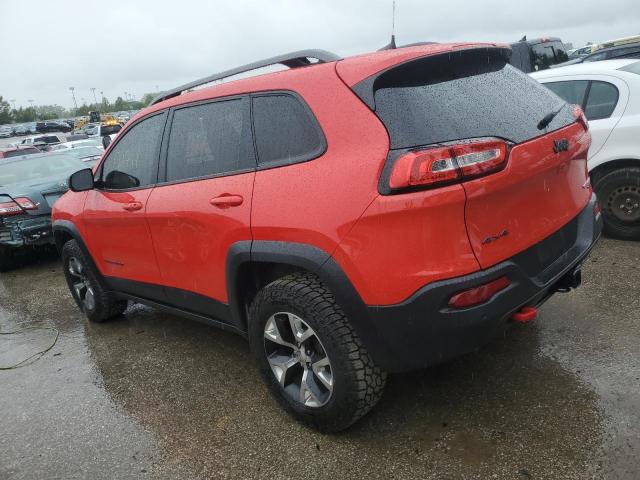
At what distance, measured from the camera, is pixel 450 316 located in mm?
2123

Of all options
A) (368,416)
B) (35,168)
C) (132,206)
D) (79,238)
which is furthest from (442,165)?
(35,168)

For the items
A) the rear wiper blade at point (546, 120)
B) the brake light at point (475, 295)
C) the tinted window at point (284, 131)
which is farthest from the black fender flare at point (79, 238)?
the rear wiper blade at point (546, 120)

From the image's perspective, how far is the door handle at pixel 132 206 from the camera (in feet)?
11.2

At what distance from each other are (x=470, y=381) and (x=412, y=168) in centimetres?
Answer: 146

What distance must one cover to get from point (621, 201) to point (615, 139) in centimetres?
56

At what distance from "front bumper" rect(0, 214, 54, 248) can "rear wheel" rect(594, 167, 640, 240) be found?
6203 mm

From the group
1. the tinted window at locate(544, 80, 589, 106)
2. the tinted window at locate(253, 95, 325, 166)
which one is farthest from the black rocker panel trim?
the tinted window at locate(544, 80, 589, 106)

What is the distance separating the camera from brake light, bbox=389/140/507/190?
2049 millimetres

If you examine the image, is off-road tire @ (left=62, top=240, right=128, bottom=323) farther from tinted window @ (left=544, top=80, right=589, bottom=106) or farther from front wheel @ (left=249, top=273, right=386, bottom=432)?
tinted window @ (left=544, top=80, right=589, bottom=106)

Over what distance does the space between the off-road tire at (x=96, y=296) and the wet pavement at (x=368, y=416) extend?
43 cm

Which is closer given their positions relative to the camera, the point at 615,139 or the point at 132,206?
the point at 132,206

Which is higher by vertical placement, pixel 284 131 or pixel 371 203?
pixel 284 131

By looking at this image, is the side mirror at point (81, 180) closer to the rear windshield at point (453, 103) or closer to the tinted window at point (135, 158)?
the tinted window at point (135, 158)

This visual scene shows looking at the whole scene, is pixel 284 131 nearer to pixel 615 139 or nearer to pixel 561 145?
pixel 561 145
